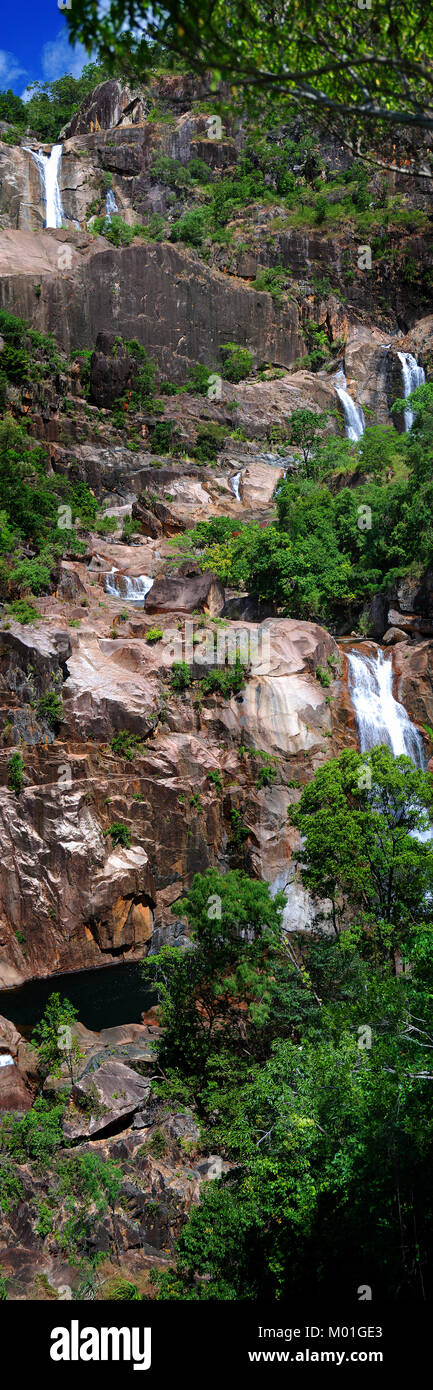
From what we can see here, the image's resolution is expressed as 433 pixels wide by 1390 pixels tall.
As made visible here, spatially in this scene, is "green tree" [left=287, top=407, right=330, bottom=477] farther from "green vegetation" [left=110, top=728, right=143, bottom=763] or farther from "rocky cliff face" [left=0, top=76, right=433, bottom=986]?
"green vegetation" [left=110, top=728, right=143, bottom=763]

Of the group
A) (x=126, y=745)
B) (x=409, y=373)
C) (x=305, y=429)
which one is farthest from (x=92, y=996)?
(x=409, y=373)

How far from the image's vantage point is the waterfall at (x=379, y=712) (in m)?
31.5

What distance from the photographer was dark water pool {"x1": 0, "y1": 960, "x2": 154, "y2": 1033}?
2391 cm

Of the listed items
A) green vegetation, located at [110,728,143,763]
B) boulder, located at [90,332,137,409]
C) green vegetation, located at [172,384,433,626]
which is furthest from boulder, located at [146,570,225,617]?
boulder, located at [90,332,137,409]

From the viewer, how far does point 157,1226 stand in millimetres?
14961

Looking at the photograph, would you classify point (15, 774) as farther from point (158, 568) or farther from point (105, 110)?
point (105, 110)

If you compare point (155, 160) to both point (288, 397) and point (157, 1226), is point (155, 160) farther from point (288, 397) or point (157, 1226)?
point (157, 1226)

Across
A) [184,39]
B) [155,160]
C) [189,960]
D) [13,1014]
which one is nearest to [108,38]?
[184,39]

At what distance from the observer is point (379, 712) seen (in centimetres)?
3219

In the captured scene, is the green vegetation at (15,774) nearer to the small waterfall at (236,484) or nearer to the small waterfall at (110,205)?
the small waterfall at (236,484)

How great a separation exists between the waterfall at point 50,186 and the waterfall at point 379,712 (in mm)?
45058

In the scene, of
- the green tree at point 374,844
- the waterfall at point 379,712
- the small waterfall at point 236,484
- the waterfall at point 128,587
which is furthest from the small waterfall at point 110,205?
the green tree at point 374,844

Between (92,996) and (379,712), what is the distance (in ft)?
46.2

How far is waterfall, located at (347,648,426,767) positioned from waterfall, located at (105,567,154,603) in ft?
32.5
